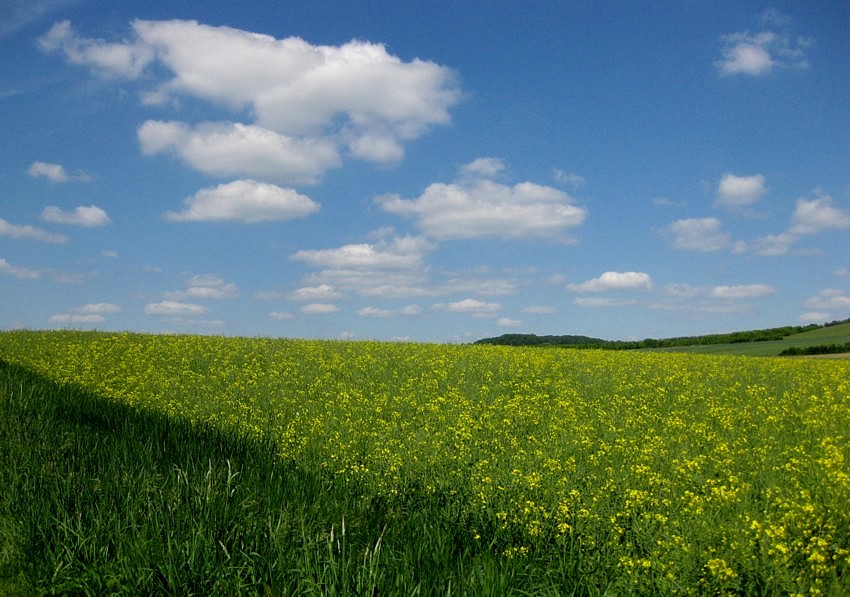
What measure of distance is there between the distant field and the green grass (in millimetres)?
30393

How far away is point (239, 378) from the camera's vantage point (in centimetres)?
1596

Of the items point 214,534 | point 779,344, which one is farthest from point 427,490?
point 779,344

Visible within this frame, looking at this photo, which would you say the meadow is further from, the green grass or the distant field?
the distant field

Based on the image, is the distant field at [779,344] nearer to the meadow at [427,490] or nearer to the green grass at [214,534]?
the meadow at [427,490]

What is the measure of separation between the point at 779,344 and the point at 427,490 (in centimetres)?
3461

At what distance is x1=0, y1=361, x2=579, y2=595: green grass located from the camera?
3.88 m

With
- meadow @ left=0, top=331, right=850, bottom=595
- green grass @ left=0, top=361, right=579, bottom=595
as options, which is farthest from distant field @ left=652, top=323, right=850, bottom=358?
green grass @ left=0, top=361, right=579, bottom=595

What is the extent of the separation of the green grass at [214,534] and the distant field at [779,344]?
30.4 m

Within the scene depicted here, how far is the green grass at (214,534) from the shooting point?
388cm

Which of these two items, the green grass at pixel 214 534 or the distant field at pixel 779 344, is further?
the distant field at pixel 779 344

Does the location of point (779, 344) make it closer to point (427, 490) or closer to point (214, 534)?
point (427, 490)

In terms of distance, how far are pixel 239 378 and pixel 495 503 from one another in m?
11.1

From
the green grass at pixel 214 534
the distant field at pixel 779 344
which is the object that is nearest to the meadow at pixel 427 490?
the green grass at pixel 214 534

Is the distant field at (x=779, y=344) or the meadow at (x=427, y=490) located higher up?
the distant field at (x=779, y=344)
